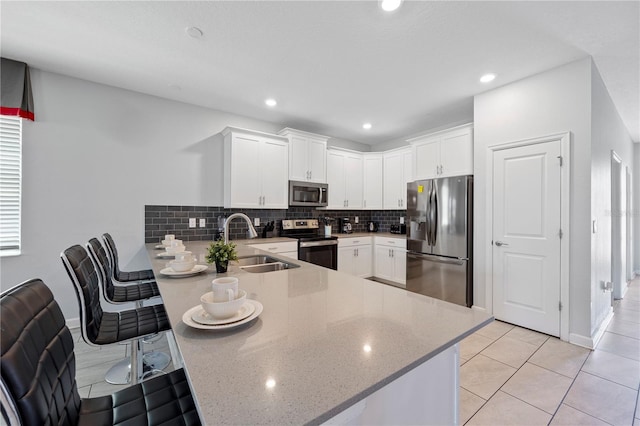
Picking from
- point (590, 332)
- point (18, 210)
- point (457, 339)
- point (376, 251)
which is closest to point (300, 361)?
point (457, 339)

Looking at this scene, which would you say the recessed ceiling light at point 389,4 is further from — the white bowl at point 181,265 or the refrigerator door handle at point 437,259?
the refrigerator door handle at point 437,259

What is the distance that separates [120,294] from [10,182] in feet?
6.23

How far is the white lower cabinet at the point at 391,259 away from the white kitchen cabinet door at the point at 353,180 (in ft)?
2.55

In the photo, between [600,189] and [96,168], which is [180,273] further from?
[600,189]

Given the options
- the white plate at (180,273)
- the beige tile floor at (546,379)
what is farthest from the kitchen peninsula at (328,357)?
the beige tile floor at (546,379)

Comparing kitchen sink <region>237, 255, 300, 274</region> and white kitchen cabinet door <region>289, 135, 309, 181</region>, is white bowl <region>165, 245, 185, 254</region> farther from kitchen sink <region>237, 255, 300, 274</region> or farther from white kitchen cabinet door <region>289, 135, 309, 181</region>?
white kitchen cabinet door <region>289, 135, 309, 181</region>

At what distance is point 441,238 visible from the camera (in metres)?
3.63

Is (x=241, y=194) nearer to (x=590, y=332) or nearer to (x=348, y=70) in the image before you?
(x=348, y=70)

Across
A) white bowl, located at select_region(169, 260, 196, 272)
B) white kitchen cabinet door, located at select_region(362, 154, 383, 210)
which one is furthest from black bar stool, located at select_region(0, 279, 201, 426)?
white kitchen cabinet door, located at select_region(362, 154, 383, 210)

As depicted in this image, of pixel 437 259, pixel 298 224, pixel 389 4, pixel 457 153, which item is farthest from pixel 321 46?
pixel 437 259

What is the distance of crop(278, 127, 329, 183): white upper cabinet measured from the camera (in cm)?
420

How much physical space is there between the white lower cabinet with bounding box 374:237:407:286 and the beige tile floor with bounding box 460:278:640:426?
163 centimetres

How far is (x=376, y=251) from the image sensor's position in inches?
192

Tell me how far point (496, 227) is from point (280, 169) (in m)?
2.88
